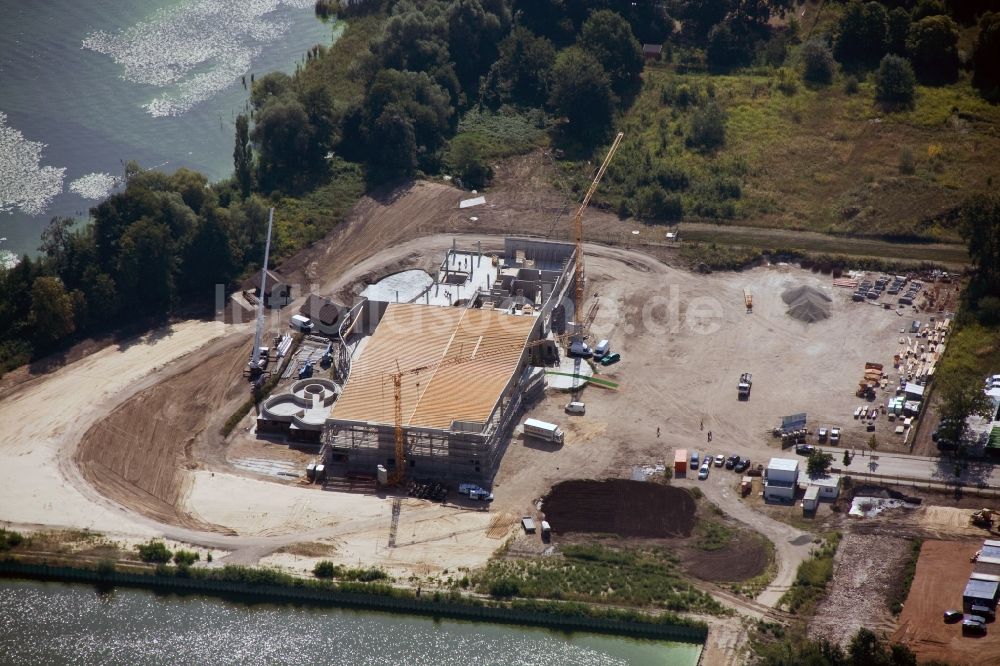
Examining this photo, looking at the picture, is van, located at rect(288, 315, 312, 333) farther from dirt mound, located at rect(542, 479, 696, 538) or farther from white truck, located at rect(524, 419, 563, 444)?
dirt mound, located at rect(542, 479, 696, 538)

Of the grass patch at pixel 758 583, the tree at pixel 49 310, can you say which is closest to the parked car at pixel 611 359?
the grass patch at pixel 758 583

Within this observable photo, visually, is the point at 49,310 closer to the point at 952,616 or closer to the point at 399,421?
the point at 399,421

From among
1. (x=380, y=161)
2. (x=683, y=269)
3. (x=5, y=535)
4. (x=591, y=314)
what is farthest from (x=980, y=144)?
(x=5, y=535)

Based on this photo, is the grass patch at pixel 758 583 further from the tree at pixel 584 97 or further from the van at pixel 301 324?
the tree at pixel 584 97

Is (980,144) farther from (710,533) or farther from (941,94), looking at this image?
(710,533)

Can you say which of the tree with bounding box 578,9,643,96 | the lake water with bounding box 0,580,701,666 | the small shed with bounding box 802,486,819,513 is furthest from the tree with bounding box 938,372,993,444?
the tree with bounding box 578,9,643,96

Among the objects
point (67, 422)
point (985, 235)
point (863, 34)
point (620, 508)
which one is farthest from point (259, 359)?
point (863, 34)

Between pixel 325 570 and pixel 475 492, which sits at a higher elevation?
pixel 475 492

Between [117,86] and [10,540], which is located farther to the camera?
[117,86]
